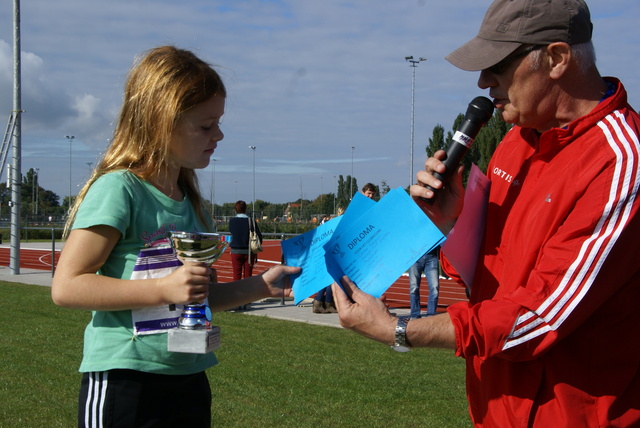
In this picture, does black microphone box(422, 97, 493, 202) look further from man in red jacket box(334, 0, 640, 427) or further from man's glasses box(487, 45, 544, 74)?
man's glasses box(487, 45, 544, 74)

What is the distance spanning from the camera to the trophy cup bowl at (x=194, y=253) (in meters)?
2.10

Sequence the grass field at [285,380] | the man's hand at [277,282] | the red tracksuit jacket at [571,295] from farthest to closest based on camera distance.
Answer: the grass field at [285,380] → the man's hand at [277,282] → the red tracksuit jacket at [571,295]

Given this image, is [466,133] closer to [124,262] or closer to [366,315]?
[366,315]

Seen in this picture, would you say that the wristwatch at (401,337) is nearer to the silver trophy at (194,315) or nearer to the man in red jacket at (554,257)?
the man in red jacket at (554,257)

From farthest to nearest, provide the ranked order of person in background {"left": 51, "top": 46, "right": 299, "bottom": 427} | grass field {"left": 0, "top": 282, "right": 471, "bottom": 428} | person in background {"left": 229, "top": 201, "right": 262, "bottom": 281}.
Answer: person in background {"left": 229, "top": 201, "right": 262, "bottom": 281}
grass field {"left": 0, "top": 282, "right": 471, "bottom": 428}
person in background {"left": 51, "top": 46, "right": 299, "bottom": 427}

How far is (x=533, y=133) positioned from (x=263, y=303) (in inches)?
425

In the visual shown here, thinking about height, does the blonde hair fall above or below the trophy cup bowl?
above

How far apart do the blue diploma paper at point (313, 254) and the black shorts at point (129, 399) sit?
56cm

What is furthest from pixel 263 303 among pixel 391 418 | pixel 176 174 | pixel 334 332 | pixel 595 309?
pixel 595 309

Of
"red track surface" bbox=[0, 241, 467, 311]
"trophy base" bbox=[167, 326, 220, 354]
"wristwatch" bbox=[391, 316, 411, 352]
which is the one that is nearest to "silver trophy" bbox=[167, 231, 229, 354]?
"trophy base" bbox=[167, 326, 220, 354]

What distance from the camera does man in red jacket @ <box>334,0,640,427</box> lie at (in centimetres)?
181

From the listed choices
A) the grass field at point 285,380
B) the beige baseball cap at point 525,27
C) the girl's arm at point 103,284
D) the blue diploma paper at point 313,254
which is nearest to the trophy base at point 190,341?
the girl's arm at point 103,284

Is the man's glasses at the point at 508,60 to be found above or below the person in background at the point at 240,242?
above

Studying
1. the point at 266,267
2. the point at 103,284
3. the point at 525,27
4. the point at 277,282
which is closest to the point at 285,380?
the point at 277,282
